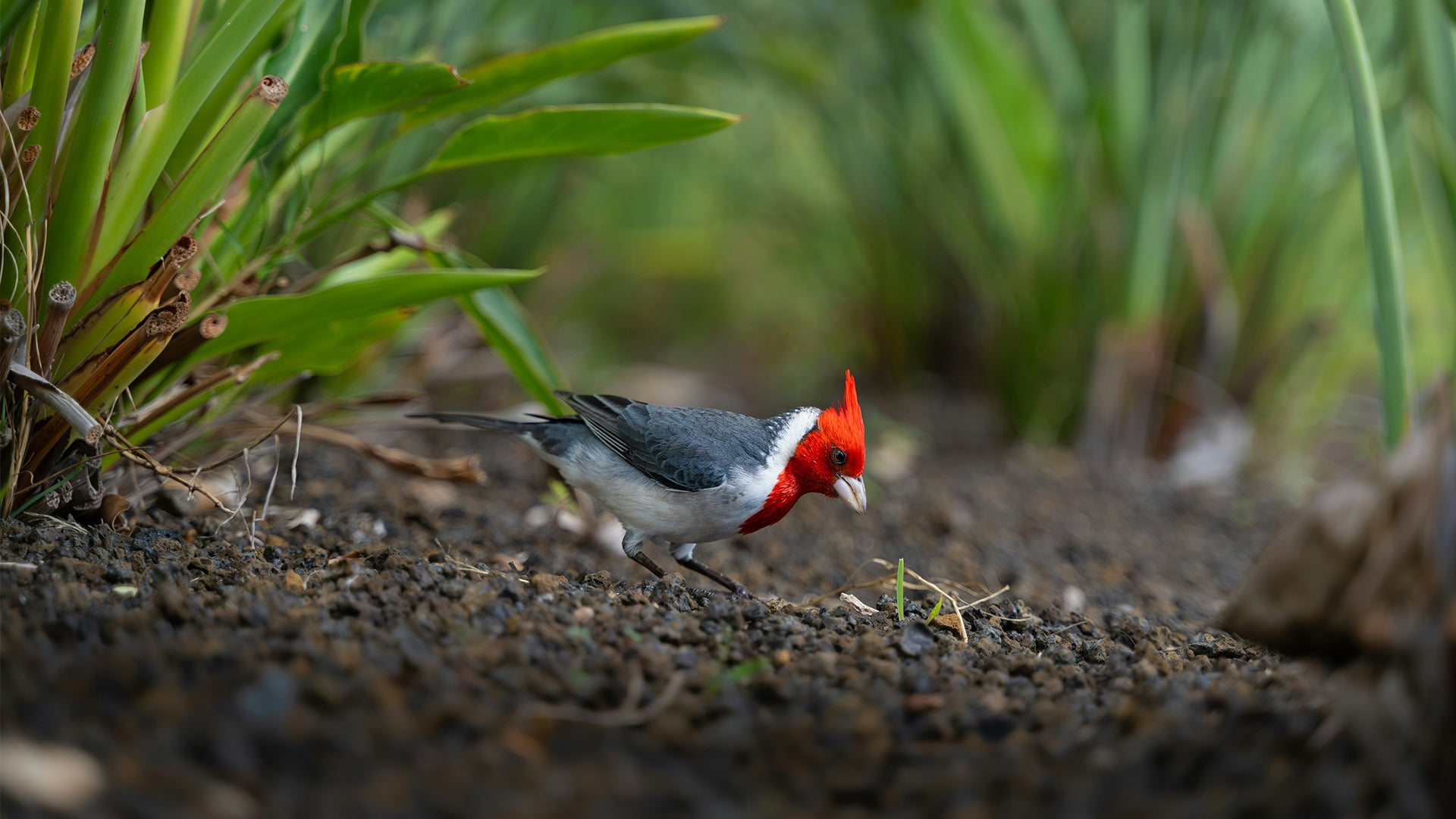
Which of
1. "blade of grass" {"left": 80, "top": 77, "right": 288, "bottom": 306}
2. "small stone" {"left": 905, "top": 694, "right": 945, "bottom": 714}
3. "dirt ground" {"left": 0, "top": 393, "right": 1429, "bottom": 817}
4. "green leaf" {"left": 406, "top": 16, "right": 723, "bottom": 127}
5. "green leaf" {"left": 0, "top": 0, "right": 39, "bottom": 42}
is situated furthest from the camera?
"green leaf" {"left": 406, "top": 16, "right": 723, "bottom": 127}

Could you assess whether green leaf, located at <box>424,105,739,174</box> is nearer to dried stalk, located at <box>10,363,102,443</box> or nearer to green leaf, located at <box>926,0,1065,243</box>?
dried stalk, located at <box>10,363,102,443</box>

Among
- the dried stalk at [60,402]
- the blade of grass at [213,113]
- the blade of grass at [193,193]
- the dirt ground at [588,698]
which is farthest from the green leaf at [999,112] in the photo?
A: the dried stalk at [60,402]

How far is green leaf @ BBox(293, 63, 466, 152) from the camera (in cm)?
186

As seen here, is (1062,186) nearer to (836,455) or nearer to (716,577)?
(836,455)

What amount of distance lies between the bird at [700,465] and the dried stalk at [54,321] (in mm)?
687

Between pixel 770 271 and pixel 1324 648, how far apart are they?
571cm

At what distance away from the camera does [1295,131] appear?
3.55 meters

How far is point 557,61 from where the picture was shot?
6.70ft

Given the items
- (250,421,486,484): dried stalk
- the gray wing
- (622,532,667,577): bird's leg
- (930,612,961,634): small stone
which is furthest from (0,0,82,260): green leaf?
(930,612,961,634): small stone

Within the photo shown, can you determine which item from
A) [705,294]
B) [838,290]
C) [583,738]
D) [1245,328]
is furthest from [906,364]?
[583,738]

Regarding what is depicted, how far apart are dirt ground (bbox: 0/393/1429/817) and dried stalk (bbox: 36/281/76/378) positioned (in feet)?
0.94

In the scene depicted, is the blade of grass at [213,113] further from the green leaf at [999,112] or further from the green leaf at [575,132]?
the green leaf at [999,112]

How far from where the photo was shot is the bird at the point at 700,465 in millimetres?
2119

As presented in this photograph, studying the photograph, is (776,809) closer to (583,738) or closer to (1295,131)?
(583,738)
